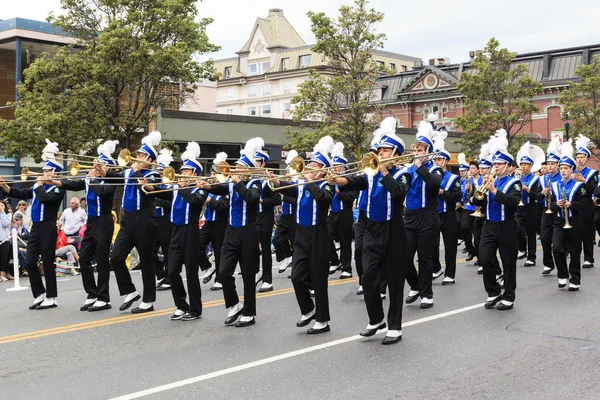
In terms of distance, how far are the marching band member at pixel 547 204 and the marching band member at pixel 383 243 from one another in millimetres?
4897

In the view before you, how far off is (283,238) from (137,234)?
5152mm

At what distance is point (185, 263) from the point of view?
9969 mm

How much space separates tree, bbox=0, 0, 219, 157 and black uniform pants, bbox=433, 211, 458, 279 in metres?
12.0

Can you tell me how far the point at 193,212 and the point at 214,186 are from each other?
57cm

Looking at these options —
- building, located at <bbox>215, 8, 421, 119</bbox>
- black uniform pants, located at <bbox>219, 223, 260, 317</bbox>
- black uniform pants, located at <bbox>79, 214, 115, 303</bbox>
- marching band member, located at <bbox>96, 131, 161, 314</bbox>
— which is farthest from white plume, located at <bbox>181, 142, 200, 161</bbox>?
building, located at <bbox>215, 8, 421, 119</bbox>

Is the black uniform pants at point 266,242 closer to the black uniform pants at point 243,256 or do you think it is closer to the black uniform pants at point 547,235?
the black uniform pants at point 243,256

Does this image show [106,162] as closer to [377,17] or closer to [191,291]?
[191,291]

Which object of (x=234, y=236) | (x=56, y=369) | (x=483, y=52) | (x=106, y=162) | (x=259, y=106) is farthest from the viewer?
(x=259, y=106)

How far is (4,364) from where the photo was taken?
770cm

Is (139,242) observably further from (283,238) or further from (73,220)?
(73,220)

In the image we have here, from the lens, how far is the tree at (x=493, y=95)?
1537 inches

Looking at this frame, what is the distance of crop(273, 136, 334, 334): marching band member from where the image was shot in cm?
884

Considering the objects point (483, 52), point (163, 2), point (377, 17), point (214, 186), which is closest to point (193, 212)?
point (214, 186)

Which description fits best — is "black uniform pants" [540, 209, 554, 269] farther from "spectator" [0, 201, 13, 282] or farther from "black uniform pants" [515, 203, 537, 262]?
"spectator" [0, 201, 13, 282]
